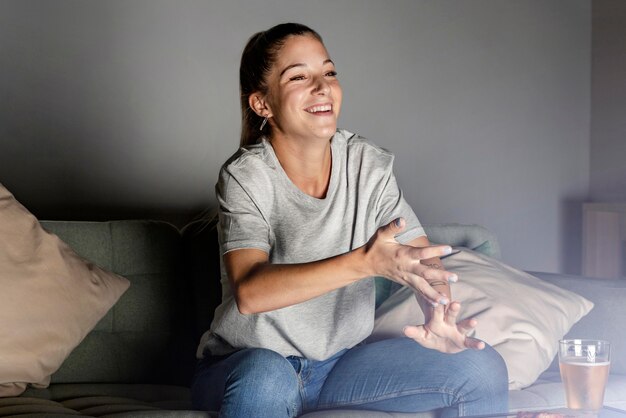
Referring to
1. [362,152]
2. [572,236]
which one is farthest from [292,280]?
[572,236]

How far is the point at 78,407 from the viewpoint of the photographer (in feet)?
6.28

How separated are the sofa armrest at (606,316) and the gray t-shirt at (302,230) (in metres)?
0.65

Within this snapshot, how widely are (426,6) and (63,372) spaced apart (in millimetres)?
2182

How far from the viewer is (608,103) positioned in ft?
13.1

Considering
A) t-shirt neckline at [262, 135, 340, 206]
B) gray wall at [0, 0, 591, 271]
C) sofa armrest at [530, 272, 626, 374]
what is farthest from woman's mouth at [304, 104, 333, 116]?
gray wall at [0, 0, 591, 271]

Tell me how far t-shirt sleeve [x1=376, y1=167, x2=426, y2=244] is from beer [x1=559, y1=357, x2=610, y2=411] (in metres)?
0.52

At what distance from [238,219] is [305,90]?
1.04ft

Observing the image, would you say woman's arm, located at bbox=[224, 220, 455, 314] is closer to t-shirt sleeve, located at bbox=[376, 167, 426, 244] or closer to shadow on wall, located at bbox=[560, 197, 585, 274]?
t-shirt sleeve, located at bbox=[376, 167, 426, 244]

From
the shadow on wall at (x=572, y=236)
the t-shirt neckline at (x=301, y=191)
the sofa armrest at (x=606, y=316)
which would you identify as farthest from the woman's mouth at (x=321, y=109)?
the shadow on wall at (x=572, y=236)

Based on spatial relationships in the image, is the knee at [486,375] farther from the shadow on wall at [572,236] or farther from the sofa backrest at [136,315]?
the shadow on wall at [572,236]

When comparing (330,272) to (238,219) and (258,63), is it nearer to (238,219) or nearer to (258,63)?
(238,219)

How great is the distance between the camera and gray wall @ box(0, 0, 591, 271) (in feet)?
9.41

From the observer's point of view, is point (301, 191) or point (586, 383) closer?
point (586, 383)

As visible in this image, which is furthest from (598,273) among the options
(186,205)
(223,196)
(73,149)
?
(223,196)
